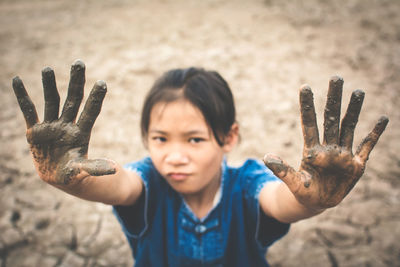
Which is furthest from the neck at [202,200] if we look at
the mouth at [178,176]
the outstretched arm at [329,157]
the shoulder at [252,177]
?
the outstretched arm at [329,157]

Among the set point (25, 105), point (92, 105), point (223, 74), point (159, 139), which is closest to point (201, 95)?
point (159, 139)

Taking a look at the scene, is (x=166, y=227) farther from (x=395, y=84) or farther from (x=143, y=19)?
(x=143, y=19)

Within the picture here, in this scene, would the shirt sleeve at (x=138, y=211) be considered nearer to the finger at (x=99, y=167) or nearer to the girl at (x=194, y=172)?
the girl at (x=194, y=172)

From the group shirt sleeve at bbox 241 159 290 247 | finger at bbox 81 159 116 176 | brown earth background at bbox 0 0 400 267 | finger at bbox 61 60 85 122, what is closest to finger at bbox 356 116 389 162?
shirt sleeve at bbox 241 159 290 247

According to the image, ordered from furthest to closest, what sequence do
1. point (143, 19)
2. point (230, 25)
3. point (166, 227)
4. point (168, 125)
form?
point (143, 19) < point (230, 25) < point (166, 227) < point (168, 125)

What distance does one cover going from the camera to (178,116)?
1.16 metres

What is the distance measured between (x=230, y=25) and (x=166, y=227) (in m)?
4.30

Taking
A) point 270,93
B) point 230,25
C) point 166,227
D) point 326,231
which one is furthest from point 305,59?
point 166,227

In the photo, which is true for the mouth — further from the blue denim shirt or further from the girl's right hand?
the girl's right hand

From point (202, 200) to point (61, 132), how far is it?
74cm

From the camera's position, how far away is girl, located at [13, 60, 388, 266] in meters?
0.79

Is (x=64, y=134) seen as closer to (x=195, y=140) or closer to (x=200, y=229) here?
(x=195, y=140)

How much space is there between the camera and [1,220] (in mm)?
1977

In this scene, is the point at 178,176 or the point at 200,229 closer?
the point at 178,176
